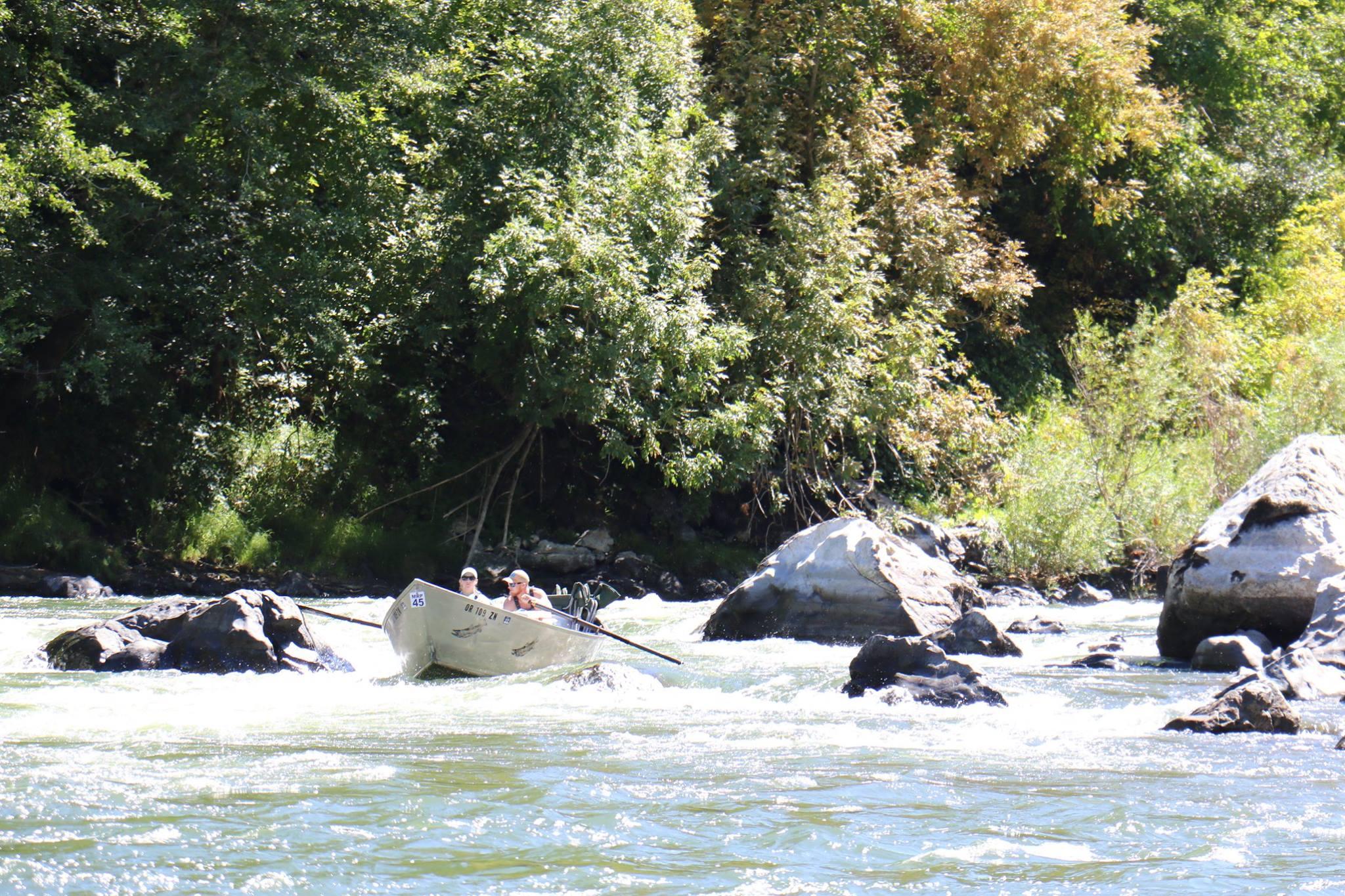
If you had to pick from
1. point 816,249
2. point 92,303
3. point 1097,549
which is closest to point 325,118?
point 92,303

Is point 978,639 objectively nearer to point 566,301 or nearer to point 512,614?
point 512,614

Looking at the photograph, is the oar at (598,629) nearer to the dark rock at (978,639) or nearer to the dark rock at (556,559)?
the dark rock at (978,639)

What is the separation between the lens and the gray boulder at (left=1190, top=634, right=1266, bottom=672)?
488 inches

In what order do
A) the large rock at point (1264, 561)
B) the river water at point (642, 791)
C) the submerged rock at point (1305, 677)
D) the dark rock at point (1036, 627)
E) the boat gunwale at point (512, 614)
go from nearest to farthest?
the river water at point (642, 791)
the submerged rock at point (1305, 677)
the boat gunwale at point (512, 614)
the large rock at point (1264, 561)
the dark rock at point (1036, 627)

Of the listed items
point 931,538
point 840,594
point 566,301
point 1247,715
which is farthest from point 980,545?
point 1247,715

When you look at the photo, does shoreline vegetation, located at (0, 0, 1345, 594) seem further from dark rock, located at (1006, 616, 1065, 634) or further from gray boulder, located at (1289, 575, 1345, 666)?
gray boulder, located at (1289, 575, 1345, 666)

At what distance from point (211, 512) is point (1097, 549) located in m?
12.9

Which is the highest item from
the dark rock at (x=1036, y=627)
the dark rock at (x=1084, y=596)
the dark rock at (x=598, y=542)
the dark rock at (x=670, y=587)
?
the dark rock at (x=598, y=542)

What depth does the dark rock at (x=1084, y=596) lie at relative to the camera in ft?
65.4

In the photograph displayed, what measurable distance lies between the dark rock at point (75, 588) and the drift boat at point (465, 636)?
22.7 ft

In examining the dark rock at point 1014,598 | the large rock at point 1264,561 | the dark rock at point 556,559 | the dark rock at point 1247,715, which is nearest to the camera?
the dark rock at point 1247,715

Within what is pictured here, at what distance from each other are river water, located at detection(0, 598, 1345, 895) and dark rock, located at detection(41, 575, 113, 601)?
6.83 m

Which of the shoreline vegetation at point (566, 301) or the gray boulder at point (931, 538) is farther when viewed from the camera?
the gray boulder at point (931, 538)

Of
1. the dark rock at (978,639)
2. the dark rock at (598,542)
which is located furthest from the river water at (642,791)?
the dark rock at (598,542)
